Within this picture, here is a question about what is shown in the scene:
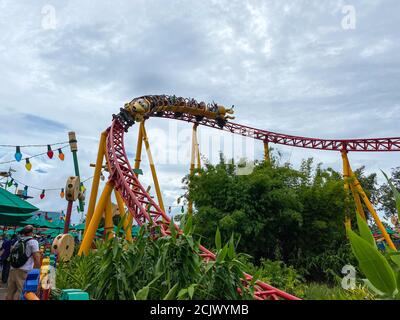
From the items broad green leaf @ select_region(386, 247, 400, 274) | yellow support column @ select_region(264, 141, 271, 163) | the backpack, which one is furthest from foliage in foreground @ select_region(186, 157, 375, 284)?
broad green leaf @ select_region(386, 247, 400, 274)

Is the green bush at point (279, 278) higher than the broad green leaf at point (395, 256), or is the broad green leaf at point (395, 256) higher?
the broad green leaf at point (395, 256)

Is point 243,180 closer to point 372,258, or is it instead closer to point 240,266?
point 240,266

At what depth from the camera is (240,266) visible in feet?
11.5

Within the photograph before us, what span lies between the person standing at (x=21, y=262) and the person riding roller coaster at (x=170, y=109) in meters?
8.19

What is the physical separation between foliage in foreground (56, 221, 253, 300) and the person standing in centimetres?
138

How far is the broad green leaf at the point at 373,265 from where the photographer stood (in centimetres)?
100

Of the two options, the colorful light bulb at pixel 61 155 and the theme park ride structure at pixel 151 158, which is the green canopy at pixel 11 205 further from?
the colorful light bulb at pixel 61 155

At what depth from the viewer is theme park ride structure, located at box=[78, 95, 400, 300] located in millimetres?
8773

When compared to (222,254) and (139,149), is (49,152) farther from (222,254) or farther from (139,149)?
(222,254)

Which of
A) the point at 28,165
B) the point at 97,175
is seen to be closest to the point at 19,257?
the point at 97,175

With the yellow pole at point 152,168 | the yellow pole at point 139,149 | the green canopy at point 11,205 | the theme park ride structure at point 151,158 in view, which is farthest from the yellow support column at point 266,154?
the green canopy at point 11,205

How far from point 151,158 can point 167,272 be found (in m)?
11.4
